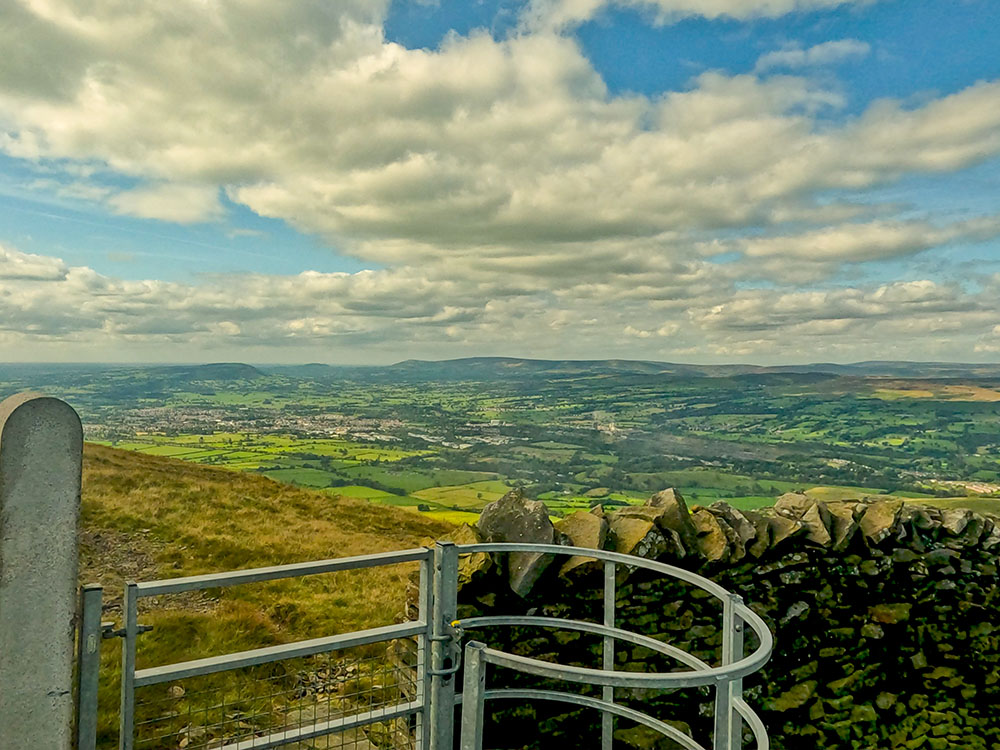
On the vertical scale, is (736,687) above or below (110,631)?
below

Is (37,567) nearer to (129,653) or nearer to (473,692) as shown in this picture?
(129,653)

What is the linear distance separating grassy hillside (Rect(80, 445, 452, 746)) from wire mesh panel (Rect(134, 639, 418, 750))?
0.40m

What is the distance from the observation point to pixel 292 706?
186 inches

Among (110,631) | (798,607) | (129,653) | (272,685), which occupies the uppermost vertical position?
(110,631)

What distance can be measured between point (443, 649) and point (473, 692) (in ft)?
4.03

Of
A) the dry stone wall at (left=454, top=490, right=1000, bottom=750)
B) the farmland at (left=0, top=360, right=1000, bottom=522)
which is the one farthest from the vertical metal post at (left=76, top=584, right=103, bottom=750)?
the farmland at (left=0, top=360, right=1000, bottom=522)

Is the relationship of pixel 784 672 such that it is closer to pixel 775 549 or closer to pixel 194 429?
pixel 775 549

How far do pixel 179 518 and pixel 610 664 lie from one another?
30.3 ft

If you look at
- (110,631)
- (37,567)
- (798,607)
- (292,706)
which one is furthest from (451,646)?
(798,607)

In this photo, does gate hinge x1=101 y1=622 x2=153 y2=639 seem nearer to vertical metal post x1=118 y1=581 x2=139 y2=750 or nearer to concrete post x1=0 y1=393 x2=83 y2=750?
vertical metal post x1=118 y1=581 x2=139 y2=750

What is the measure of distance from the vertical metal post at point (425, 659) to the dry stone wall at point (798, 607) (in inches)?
53.2

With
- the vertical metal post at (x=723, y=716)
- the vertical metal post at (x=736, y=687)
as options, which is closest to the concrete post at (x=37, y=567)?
the vertical metal post at (x=723, y=716)

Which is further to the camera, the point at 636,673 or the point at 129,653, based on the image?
the point at 129,653

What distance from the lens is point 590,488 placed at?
70.0 ft
